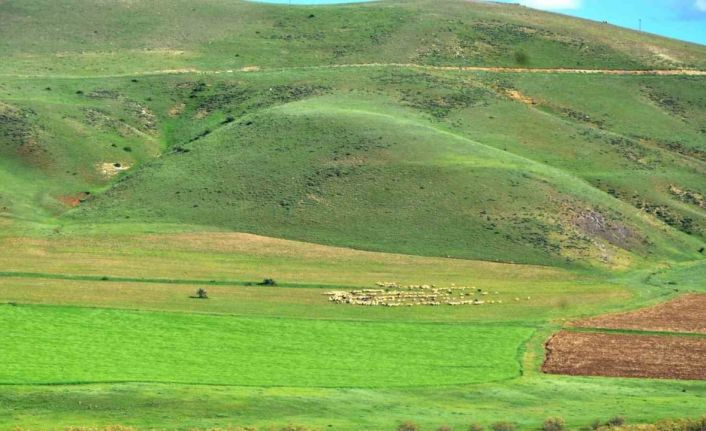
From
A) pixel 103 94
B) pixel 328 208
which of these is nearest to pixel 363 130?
pixel 328 208

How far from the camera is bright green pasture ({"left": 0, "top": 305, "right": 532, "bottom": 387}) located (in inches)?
2297

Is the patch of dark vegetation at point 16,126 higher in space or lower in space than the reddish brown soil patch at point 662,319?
higher

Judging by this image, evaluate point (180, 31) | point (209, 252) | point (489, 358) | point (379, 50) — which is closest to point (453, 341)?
point (489, 358)

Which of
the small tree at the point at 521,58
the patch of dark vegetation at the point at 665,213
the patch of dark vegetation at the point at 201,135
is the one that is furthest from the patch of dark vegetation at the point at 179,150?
the small tree at the point at 521,58

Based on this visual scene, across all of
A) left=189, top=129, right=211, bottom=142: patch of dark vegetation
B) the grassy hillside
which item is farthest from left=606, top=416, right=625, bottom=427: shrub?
the grassy hillside

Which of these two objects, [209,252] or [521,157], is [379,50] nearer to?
[521,157]

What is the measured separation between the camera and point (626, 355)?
67.3 m

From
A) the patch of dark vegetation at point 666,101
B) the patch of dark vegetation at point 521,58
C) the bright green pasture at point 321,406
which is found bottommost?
the bright green pasture at point 321,406

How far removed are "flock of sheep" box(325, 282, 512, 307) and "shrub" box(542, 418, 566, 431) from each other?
30111mm

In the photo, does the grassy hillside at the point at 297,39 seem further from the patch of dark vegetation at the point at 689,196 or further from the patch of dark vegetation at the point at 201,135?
the patch of dark vegetation at the point at 689,196

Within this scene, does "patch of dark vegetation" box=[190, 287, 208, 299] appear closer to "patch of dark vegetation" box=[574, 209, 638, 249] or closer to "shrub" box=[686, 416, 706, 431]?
"shrub" box=[686, 416, 706, 431]

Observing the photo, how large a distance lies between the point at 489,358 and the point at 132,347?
17980mm

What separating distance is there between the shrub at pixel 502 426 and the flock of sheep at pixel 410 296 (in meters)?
30.2

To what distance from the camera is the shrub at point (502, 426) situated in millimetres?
51156
